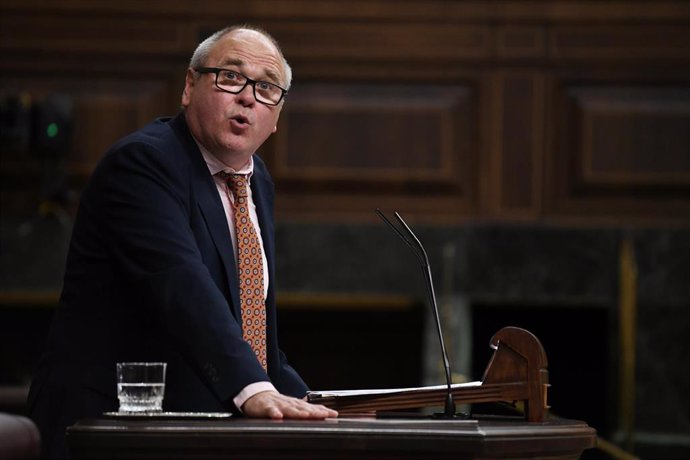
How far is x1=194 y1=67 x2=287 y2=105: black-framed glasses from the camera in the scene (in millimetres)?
2480

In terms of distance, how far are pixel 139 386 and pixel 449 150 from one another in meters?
3.42

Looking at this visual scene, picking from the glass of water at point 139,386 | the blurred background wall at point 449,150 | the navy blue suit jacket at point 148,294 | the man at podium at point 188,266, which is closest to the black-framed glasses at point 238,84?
the man at podium at point 188,266

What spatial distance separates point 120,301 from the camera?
7.36ft

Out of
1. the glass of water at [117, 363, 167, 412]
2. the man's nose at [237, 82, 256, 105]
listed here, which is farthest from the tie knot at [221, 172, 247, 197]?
the glass of water at [117, 363, 167, 412]

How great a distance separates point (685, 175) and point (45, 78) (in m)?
2.62

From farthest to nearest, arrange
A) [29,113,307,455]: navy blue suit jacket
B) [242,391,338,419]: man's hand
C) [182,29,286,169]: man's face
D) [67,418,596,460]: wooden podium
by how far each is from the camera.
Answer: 1. [182,29,286,169]: man's face
2. [29,113,307,455]: navy blue suit jacket
3. [242,391,338,419]: man's hand
4. [67,418,596,460]: wooden podium

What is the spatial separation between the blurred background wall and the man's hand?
3186 mm

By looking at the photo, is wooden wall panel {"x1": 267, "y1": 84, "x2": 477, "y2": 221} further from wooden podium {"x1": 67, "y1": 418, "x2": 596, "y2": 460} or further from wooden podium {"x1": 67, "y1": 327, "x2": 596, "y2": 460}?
wooden podium {"x1": 67, "y1": 418, "x2": 596, "y2": 460}

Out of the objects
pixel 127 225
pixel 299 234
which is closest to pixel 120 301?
pixel 127 225

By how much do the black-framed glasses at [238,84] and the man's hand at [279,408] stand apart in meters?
0.74

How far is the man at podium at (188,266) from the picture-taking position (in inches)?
80.4

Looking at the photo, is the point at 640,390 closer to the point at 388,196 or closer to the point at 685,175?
the point at 685,175

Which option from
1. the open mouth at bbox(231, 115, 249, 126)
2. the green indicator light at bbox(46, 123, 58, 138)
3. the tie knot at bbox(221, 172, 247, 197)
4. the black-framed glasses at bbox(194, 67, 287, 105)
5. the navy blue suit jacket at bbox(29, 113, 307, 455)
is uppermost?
the black-framed glasses at bbox(194, 67, 287, 105)

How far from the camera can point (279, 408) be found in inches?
74.8
